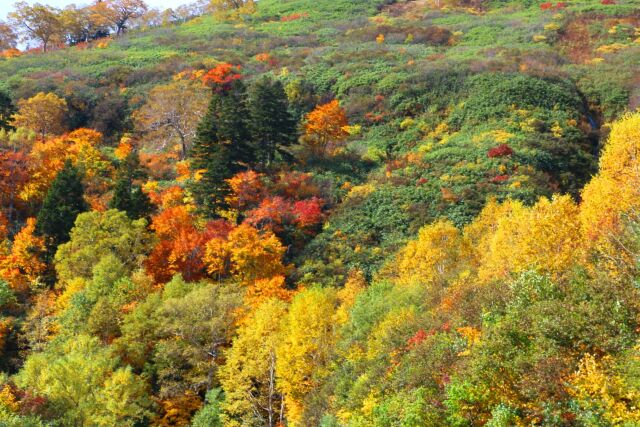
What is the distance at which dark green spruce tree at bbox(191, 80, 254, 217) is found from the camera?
196 feet

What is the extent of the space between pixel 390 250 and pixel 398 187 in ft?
36.4

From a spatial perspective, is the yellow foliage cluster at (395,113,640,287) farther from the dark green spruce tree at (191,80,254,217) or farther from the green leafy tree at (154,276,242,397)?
the dark green spruce tree at (191,80,254,217)

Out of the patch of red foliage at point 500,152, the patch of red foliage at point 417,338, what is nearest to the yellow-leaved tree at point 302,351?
the patch of red foliage at point 417,338

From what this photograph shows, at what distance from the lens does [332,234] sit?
57.4 meters

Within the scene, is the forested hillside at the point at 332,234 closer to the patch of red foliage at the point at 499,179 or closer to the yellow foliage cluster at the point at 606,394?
the yellow foliage cluster at the point at 606,394

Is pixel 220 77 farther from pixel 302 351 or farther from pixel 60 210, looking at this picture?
pixel 302 351

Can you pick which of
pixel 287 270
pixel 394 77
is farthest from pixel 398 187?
pixel 394 77

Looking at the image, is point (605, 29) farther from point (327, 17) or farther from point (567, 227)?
point (567, 227)

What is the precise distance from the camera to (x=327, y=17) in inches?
5438

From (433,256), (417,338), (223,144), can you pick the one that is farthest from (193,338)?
(223,144)

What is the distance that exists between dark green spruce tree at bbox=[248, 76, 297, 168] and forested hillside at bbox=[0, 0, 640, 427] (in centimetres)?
34

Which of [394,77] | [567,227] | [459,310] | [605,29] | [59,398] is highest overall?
[605,29]

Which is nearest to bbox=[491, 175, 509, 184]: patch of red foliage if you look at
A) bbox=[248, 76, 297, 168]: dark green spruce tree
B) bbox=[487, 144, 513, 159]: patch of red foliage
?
bbox=[487, 144, 513, 159]: patch of red foliage

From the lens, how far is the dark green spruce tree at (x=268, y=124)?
216 feet
